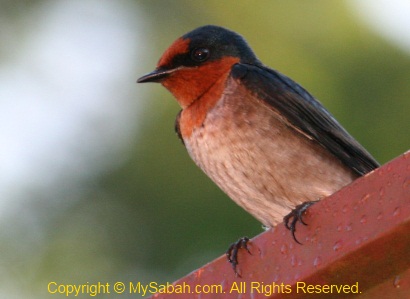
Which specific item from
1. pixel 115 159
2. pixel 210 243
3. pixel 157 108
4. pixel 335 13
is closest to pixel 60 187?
pixel 115 159

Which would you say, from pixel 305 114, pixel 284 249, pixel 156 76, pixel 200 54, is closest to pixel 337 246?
pixel 284 249

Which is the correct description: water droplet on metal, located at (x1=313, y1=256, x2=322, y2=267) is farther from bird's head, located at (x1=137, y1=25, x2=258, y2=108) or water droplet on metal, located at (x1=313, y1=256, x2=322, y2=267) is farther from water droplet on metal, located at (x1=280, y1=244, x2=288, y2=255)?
bird's head, located at (x1=137, y1=25, x2=258, y2=108)

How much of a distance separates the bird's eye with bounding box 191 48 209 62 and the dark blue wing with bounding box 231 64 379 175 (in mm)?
202

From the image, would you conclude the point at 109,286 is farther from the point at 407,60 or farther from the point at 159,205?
the point at 407,60

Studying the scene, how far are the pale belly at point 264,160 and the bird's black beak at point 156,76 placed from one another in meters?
0.30

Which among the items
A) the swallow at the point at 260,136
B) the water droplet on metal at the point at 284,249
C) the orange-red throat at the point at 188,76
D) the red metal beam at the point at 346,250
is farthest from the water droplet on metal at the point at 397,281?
the orange-red throat at the point at 188,76

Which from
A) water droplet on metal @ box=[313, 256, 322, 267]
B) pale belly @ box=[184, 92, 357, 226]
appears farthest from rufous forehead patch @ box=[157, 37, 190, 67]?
water droplet on metal @ box=[313, 256, 322, 267]

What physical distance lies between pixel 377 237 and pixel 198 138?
1450mm

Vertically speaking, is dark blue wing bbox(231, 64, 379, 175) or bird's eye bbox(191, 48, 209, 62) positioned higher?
bird's eye bbox(191, 48, 209, 62)

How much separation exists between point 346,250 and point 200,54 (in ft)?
5.84

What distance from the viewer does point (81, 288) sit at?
3.98 m

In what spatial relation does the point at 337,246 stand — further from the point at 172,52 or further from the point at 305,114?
the point at 172,52

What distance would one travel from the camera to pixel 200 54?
344cm

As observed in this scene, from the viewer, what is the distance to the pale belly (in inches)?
115
